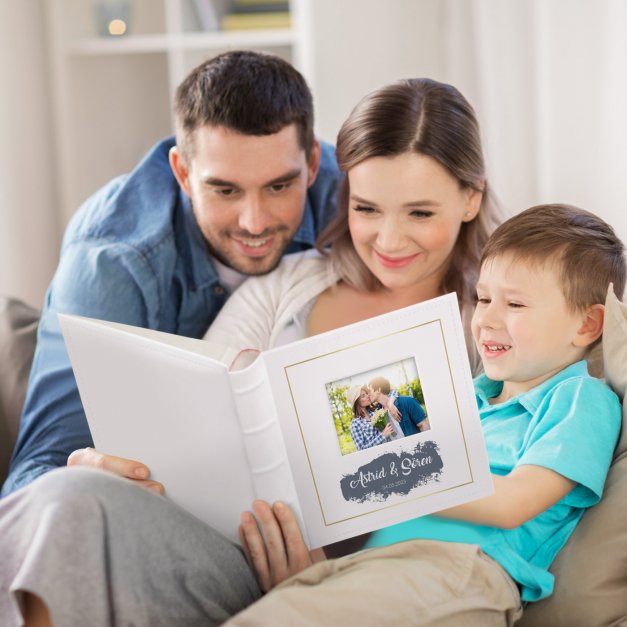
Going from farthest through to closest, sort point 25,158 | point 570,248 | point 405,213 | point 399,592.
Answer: point 25,158
point 405,213
point 570,248
point 399,592

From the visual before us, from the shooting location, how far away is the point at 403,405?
45.3 inches

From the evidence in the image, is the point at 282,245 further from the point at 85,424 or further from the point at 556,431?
the point at 556,431

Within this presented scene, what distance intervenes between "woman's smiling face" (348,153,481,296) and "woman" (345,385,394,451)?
498mm

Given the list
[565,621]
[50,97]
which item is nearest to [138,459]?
[565,621]

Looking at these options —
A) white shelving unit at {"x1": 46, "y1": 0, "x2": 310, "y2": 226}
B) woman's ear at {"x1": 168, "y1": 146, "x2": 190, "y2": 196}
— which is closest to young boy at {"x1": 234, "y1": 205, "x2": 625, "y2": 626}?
woman's ear at {"x1": 168, "y1": 146, "x2": 190, "y2": 196}

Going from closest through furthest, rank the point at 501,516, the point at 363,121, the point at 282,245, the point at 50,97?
1. the point at 501,516
2. the point at 363,121
3. the point at 282,245
4. the point at 50,97

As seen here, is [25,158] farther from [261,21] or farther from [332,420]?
[332,420]

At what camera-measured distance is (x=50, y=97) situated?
119 inches

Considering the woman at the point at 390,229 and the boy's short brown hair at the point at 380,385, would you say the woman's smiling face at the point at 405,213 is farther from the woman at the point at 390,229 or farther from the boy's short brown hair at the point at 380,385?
the boy's short brown hair at the point at 380,385

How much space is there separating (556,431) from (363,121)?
66cm

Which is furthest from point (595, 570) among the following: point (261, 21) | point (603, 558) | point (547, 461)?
point (261, 21)

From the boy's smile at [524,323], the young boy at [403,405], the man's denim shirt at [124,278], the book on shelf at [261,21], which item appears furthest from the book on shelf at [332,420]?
the book on shelf at [261,21]

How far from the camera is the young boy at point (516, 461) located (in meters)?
1.12

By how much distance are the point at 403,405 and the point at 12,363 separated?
3.35 ft
